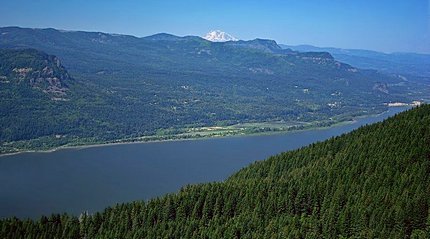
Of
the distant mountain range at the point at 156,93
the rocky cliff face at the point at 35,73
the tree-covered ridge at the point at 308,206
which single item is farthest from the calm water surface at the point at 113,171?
the rocky cliff face at the point at 35,73

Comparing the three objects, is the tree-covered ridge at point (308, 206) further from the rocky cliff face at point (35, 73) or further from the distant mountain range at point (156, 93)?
the rocky cliff face at point (35, 73)

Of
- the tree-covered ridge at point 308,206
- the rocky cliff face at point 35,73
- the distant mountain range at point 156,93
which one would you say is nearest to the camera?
the tree-covered ridge at point 308,206

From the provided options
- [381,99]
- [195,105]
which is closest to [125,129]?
[195,105]

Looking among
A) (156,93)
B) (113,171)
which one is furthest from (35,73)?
(113,171)

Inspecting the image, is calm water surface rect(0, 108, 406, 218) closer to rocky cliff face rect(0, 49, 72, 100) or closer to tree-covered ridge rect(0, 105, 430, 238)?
tree-covered ridge rect(0, 105, 430, 238)

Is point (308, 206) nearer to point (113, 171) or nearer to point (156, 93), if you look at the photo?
point (113, 171)

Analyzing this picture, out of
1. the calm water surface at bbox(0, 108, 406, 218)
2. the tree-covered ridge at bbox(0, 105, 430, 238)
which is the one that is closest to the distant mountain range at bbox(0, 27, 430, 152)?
the calm water surface at bbox(0, 108, 406, 218)

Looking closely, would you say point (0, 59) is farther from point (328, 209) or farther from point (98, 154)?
point (328, 209)
